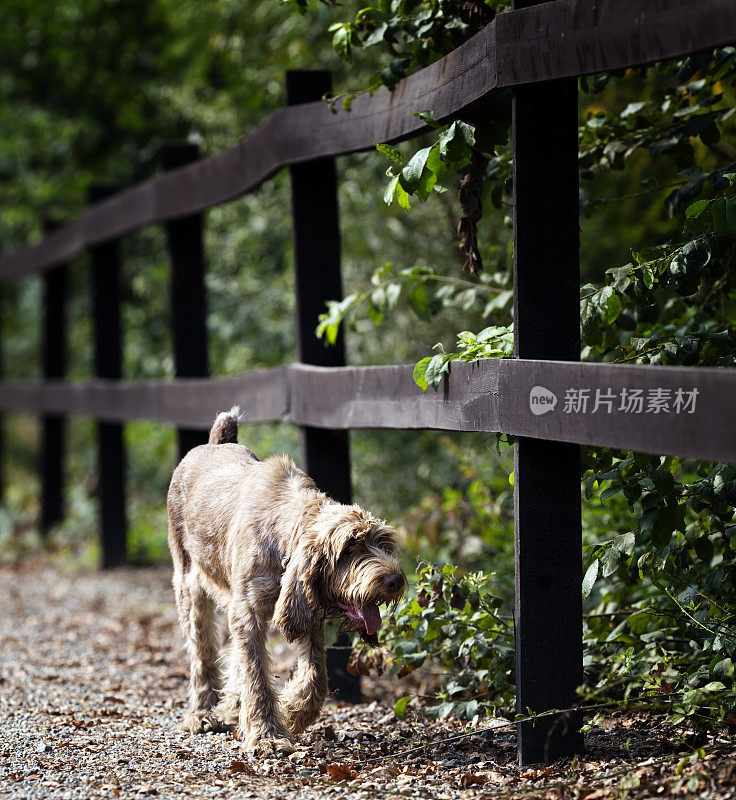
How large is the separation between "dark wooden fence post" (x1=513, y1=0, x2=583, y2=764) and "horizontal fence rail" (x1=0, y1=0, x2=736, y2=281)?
15 centimetres

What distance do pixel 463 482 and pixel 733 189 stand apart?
12.6ft

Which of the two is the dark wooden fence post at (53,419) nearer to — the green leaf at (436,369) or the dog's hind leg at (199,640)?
the dog's hind leg at (199,640)

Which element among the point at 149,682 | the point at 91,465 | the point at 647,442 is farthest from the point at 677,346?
the point at 91,465

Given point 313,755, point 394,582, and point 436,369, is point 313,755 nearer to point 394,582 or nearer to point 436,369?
point 394,582

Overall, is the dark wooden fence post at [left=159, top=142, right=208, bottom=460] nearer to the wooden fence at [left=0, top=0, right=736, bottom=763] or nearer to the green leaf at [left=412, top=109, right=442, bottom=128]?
the wooden fence at [left=0, top=0, right=736, bottom=763]

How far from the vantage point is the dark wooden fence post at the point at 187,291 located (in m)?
7.48

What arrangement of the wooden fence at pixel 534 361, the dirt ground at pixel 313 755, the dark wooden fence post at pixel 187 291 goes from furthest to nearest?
the dark wooden fence post at pixel 187 291, the dirt ground at pixel 313 755, the wooden fence at pixel 534 361

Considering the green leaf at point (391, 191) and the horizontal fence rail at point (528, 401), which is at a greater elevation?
the green leaf at point (391, 191)

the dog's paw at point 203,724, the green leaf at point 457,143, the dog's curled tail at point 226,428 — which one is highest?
the green leaf at point 457,143

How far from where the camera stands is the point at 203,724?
183 inches

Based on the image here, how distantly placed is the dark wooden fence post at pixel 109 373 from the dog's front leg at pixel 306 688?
20.1 ft

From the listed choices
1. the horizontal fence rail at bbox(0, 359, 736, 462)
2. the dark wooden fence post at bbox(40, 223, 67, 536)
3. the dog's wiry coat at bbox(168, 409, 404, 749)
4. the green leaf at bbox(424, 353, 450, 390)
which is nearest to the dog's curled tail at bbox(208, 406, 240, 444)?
the dog's wiry coat at bbox(168, 409, 404, 749)

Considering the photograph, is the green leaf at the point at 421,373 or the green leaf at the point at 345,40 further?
the green leaf at the point at 345,40

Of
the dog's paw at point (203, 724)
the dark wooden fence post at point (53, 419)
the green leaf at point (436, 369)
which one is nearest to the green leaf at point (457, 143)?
the green leaf at point (436, 369)
